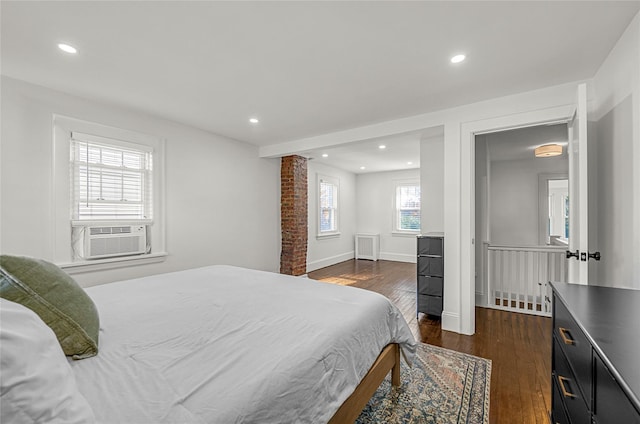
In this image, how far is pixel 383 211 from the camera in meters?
7.72

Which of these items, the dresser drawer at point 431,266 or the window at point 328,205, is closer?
the dresser drawer at point 431,266

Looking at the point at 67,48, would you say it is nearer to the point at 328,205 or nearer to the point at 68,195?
the point at 68,195

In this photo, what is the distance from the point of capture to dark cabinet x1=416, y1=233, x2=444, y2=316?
338 centimetres

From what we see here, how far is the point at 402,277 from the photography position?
5.58m

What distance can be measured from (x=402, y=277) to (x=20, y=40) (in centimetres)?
573

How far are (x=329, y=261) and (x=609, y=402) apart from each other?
6174mm

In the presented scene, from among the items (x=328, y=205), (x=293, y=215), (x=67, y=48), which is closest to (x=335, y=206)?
(x=328, y=205)

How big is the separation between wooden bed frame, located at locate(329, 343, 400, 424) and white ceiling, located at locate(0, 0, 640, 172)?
206 cm

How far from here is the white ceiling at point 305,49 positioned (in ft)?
5.39

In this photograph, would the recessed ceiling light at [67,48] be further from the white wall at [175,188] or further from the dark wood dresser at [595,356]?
the dark wood dresser at [595,356]

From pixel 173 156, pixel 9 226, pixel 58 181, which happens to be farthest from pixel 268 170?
pixel 9 226

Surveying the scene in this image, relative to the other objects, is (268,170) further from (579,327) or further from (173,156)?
(579,327)

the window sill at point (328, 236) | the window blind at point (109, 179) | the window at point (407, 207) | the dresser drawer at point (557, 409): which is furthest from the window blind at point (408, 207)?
the dresser drawer at point (557, 409)

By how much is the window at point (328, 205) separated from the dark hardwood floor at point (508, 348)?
91.4 inches
